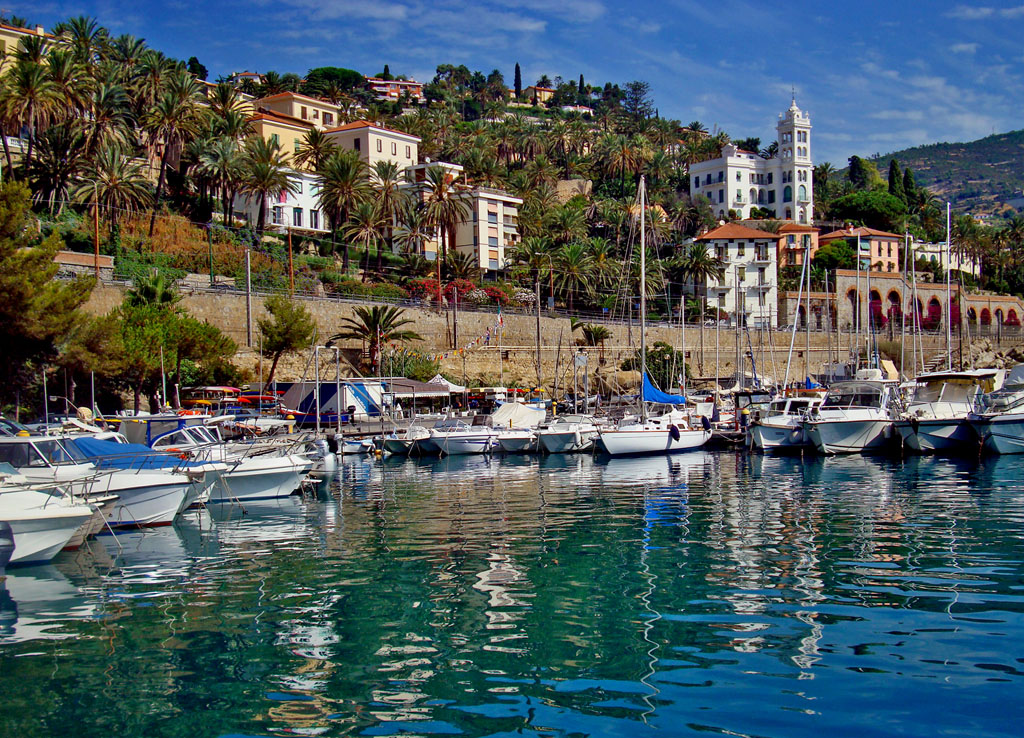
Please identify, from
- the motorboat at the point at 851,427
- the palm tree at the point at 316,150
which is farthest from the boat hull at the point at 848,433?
the palm tree at the point at 316,150

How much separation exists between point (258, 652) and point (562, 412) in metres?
42.8

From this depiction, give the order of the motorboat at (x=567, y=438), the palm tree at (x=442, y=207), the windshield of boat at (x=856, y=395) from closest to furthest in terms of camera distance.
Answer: the windshield of boat at (x=856, y=395) < the motorboat at (x=567, y=438) < the palm tree at (x=442, y=207)

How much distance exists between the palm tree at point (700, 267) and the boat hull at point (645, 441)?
51666 mm

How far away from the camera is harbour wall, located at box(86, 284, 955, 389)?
52.6 metres

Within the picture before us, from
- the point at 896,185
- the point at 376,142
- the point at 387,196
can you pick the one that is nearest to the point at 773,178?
the point at 896,185

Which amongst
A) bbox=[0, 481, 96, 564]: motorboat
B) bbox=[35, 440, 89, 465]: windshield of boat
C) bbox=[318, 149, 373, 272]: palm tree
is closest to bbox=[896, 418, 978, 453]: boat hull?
bbox=[35, 440, 89, 465]: windshield of boat

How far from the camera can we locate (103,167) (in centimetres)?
5466

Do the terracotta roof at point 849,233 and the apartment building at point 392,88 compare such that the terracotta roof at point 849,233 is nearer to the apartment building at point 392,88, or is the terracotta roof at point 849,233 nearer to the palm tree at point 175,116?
the palm tree at point 175,116

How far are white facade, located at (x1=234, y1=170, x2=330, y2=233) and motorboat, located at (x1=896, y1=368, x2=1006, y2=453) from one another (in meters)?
51.3

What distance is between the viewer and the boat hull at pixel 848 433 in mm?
38375

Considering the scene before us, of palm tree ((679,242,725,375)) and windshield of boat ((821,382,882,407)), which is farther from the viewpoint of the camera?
palm tree ((679,242,725,375))

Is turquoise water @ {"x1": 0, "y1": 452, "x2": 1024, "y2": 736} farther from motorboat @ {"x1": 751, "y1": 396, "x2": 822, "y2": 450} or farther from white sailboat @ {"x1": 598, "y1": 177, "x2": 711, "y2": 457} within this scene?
motorboat @ {"x1": 751, "y1": 396, "x2": 822, "y2": 450}

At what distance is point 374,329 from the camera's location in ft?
184

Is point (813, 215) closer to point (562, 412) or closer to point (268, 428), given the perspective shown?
point (562, 412)
